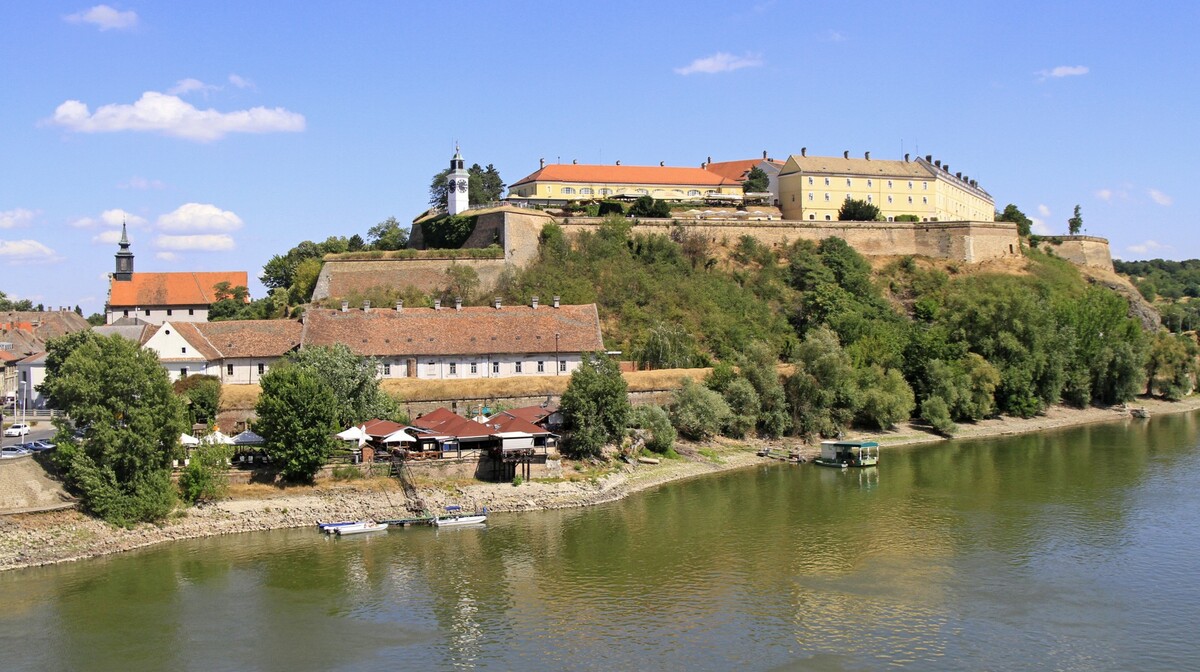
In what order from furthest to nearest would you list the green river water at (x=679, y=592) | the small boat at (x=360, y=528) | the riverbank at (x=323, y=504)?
the small boat at (x=360, y=528)
the riverbank at (x=323, y=504)
the green river water at (x=679, y=592)

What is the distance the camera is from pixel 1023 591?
2234 centimetres

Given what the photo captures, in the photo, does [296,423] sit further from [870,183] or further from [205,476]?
[870,183]

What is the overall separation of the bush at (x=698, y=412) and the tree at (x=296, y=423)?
45.9 feet

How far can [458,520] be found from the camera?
28.6 metres

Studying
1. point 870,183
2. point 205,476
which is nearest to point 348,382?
point 205,476

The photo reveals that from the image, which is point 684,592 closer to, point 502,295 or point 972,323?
point 502,295

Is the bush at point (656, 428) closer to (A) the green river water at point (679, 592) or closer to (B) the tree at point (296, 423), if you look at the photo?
(A) the green river water at point (679, 592)

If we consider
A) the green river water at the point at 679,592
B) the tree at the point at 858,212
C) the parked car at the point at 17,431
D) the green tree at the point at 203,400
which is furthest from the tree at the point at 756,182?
the parked car at the point at 17,431

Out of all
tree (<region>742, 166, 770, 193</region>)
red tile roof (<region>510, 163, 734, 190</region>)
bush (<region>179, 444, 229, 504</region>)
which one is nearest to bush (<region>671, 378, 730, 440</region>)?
bush (<region>179, 444, 229, 504</region>)

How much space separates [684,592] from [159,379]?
630 inches

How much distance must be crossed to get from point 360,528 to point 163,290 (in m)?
31.8

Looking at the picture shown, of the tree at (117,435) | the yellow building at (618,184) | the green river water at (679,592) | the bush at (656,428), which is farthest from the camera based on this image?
the yellow building at (618,184)

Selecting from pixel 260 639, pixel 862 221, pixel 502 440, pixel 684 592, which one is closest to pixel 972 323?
pixel 862 221

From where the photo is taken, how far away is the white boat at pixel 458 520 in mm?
28453
